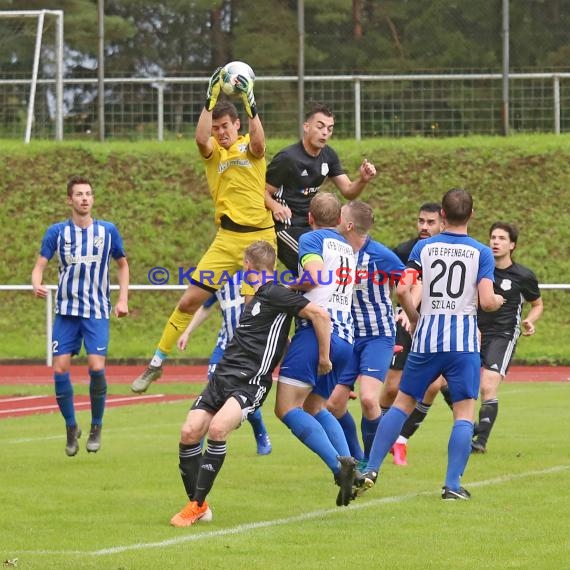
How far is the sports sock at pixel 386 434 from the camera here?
884cm

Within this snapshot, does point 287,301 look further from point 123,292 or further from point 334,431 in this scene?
point 123,292

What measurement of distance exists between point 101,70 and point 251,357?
18.2m

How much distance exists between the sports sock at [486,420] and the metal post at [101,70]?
15858mm

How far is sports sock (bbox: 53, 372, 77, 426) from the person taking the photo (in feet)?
36.7

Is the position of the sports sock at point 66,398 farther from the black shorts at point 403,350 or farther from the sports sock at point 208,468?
the sports sock at point 208,468

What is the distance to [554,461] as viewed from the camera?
34.4ft

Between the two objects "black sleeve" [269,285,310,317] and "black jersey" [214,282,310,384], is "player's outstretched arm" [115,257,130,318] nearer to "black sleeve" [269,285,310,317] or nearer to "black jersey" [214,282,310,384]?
"black jersey" [214,282,310,384]

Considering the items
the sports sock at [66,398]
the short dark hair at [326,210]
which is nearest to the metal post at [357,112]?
the sports sock at [66,398]

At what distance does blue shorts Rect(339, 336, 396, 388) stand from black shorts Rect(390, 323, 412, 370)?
5.13ft

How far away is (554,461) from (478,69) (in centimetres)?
1637

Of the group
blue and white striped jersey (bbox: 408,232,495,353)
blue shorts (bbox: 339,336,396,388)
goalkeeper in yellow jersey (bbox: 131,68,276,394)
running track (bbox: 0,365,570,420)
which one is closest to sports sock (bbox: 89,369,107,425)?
goalkeeper in yellow jersey (bbox: 131,68,276,394)

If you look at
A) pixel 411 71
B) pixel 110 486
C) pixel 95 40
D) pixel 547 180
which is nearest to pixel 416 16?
pixel 411 71

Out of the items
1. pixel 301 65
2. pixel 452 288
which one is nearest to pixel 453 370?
pixel 452 288

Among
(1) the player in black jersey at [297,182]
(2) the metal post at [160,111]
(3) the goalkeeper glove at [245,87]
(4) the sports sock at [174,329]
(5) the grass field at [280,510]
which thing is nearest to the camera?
(5) the grass field at [280,510]
